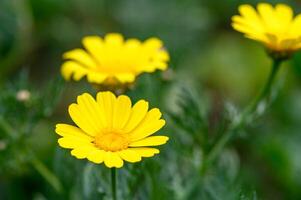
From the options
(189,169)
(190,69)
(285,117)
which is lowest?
(189,169)

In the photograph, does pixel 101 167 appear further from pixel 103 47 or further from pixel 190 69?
pixel 190 69

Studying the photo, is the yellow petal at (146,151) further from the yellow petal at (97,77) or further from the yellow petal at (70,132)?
the yellow petal at (97,77)

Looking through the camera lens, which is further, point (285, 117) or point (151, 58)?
point (285, 117)

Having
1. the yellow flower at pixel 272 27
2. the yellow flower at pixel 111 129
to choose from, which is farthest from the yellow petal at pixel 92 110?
the yellow flower at pixel 272 27

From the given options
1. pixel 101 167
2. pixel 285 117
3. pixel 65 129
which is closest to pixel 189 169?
pixel 101 167

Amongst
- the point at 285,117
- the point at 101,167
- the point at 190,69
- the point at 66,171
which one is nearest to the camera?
the point at 101,167

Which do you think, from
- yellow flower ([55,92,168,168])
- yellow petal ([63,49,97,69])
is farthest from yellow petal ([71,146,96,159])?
yellow petal ([63,49,97,69])

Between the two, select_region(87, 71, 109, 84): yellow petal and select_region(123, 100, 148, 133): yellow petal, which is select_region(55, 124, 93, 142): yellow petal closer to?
select_region(123, 100, 148, 133): yellow petal
